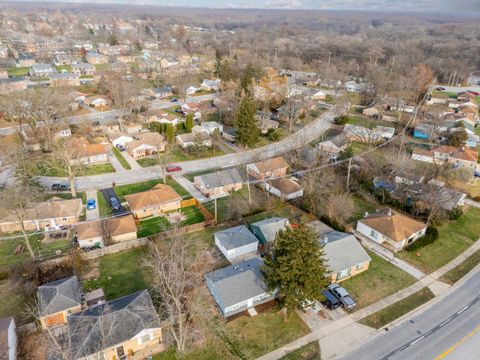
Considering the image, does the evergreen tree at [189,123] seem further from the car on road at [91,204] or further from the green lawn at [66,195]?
the car on road at [91,204]

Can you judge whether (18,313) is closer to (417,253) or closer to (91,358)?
(91,358)

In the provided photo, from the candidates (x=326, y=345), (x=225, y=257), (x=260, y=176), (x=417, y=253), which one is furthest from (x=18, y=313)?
(x=417, y=253)

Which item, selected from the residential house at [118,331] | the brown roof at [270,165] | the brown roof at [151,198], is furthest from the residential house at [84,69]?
the residential house at [118,331]

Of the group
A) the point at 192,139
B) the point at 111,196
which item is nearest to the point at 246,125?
the point at 192,139

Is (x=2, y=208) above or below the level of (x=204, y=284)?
above

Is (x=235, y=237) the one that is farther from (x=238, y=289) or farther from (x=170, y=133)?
(x=170, y=133)

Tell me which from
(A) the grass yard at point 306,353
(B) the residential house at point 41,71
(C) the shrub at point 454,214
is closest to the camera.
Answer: (A) the grass yard at point 306,353

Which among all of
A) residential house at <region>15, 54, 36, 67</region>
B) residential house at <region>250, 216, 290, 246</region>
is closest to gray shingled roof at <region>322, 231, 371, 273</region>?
residential house at <region>250, 216, 290, 246</region>
